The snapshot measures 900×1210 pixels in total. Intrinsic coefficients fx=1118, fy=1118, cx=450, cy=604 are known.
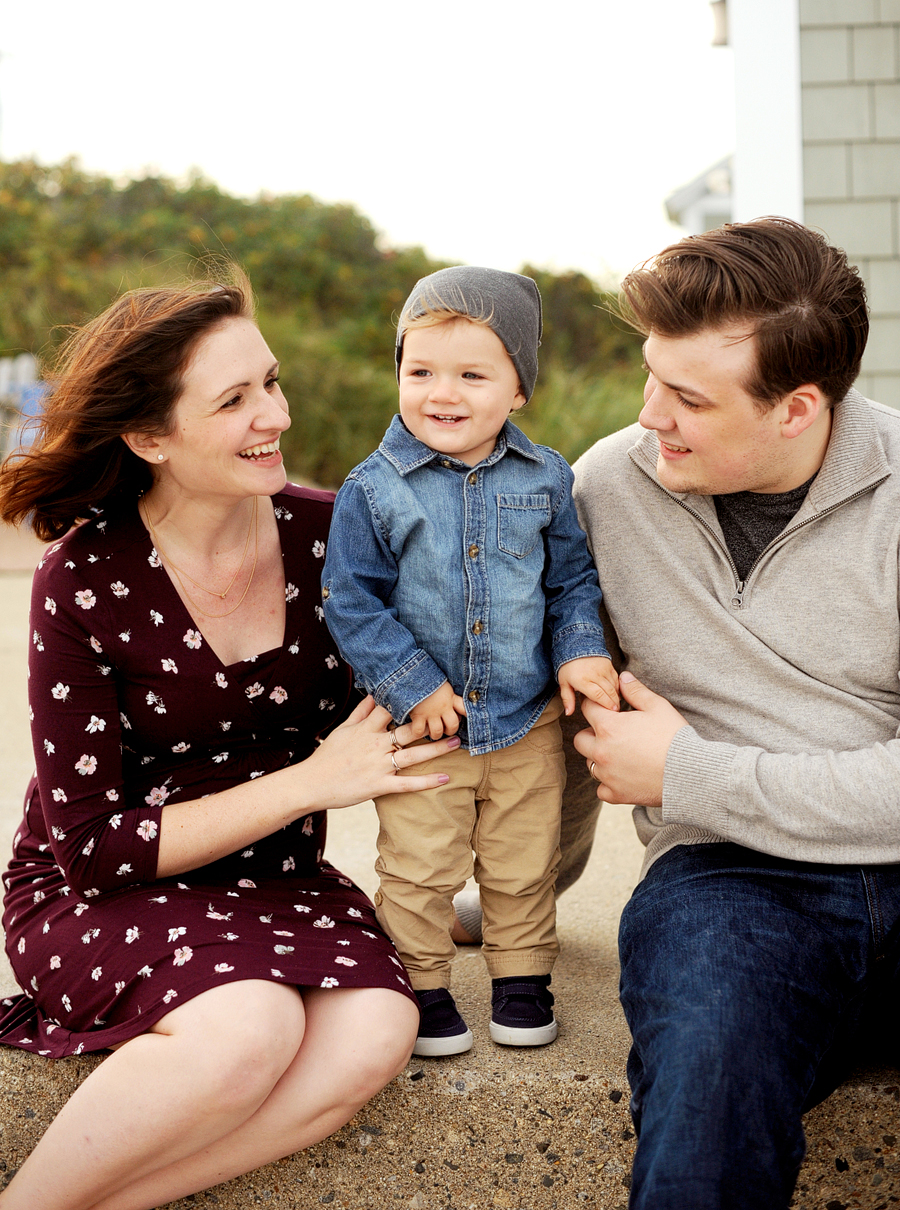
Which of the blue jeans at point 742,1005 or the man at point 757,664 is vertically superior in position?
the man at point 757,664

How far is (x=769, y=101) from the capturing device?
13.9 feet

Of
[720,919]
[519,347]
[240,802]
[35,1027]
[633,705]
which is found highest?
[519,347]

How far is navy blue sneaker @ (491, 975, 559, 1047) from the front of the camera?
190 cm

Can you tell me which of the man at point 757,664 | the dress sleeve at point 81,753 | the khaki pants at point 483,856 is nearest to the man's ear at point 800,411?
the man at point 757,664

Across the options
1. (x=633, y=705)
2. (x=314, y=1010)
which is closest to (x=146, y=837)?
(x=314, y=1010)

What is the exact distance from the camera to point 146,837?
183cm

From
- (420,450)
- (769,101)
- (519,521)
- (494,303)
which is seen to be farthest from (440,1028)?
(769,101)

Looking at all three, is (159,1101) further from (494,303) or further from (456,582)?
(494,303)

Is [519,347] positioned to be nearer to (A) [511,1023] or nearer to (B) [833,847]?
(B) [833,847]

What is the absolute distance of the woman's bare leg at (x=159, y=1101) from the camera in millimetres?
1563

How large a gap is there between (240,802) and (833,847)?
94cm

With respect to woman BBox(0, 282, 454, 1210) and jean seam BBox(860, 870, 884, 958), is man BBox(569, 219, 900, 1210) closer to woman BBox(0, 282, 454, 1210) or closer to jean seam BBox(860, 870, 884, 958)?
jean seam BBox(860, 870, 884, 958)

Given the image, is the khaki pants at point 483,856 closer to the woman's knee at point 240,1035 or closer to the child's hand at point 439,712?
the child's hand at point 439,712

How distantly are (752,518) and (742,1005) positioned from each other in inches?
31.4
